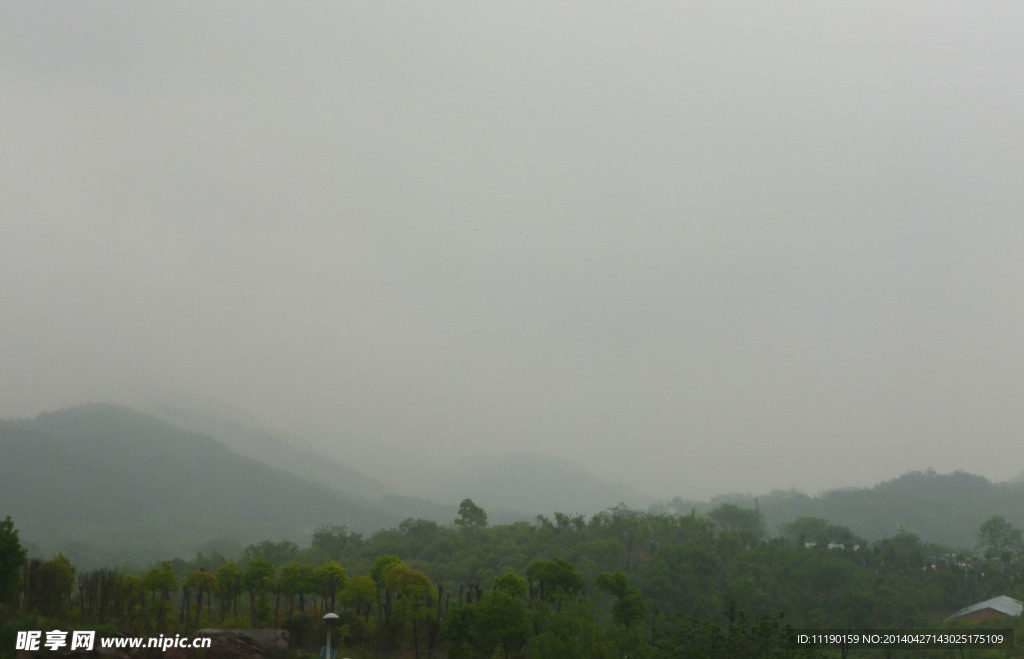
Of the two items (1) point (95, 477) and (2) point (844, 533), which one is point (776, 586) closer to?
(2) point (844, 533)

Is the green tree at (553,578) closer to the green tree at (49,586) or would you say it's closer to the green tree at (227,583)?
the green tree at (227,583)

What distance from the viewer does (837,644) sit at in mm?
37344

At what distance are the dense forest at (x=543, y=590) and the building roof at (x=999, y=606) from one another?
7.40 feet

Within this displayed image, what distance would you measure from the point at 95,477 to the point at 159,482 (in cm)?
1759

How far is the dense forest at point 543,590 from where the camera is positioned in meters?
26.6

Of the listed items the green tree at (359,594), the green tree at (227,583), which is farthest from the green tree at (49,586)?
the green tree at (359,594)

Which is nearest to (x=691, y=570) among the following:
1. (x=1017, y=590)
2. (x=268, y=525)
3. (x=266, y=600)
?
(x=1017, y=590)

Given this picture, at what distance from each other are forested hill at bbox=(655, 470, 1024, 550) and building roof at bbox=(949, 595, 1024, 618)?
78.4 meters

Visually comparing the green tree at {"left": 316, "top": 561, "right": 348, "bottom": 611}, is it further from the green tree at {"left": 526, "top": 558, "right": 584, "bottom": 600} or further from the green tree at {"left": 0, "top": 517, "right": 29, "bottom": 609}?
the green tree at {"left": 0, "top": 517, "right": 29, "bottom": 609}

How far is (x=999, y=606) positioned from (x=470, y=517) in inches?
1572

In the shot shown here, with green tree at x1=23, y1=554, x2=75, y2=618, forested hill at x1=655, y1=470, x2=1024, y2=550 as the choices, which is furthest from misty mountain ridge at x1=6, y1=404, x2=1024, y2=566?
green tree at x1=23, y1=554, x2=75, y2=618

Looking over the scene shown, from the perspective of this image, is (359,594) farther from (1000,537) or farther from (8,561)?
(1000,537)

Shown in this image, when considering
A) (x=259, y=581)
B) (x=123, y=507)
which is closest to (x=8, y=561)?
(x=259, y=581)

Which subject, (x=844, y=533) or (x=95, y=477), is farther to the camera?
(x=95, y=477)
